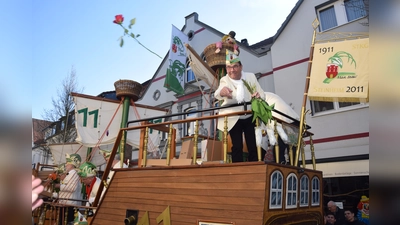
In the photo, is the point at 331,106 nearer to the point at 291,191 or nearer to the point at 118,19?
the point at 291,191

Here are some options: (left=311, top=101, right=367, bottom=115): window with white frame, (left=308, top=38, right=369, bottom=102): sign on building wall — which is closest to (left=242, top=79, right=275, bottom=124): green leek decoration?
(left=308, top=38, right=369, bottom=102): sign on building wall

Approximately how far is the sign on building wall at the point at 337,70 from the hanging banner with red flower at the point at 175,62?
19.8 feet

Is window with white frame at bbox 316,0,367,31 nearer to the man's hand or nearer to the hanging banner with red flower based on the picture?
the hanging banner with red flower

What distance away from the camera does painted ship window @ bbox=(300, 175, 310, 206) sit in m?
3.74

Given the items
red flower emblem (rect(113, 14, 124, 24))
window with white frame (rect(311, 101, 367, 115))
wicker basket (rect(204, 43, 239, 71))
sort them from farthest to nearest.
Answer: window with white frame (rect(311, 101, 367, 115)) → wicker basket (rect(204, 43, 239, 71)) → red flower emblem (rect(113, 14, 124, 24))

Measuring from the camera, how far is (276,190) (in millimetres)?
3131

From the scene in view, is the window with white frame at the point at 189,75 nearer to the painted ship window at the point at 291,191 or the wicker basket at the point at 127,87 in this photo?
the wicker basket at the point at 127,87

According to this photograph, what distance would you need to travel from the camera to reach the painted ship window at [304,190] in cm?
374

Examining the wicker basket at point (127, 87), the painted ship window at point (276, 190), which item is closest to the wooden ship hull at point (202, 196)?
the painted ship window at point (276, 190)

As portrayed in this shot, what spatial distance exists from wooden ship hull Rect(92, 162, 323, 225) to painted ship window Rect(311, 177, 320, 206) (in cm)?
6

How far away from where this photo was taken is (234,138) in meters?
4.02
